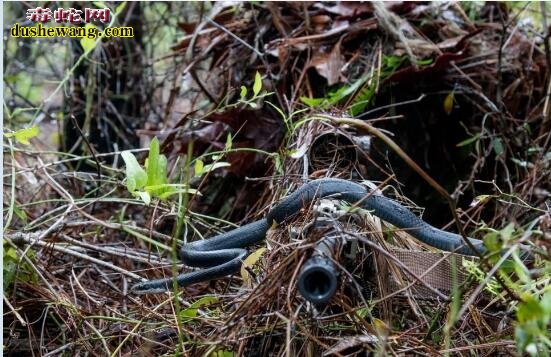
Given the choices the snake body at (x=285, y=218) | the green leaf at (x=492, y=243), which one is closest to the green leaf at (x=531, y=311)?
the green leaf at (x=492, y=243)

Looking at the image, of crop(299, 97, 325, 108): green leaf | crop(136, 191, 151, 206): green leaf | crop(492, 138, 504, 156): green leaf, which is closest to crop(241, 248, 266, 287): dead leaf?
crop(136, 191, 151, 206): green leaf

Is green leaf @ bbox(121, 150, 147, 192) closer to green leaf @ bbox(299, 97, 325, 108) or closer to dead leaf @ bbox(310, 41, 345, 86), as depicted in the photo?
green leaf @ bbox(299, 97, 325, 108)

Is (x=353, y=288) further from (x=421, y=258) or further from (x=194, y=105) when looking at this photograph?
(x=194, y=105)

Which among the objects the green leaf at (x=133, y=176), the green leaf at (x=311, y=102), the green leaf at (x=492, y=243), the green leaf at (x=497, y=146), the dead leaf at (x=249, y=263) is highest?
the green leaf at (x=492, y=243)

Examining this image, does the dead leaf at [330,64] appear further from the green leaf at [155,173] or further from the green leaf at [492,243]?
the green leaf at [492,243]

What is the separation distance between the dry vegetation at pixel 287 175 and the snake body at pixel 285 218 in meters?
0.06

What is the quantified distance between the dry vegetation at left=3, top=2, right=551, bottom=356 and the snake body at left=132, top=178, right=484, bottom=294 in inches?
2.4

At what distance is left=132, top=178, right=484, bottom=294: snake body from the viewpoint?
1586 mm

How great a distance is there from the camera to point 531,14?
3.41m

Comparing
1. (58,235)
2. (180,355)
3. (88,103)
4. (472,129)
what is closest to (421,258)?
(180,355)

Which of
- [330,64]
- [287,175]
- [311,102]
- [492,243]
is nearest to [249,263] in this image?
[287,175]

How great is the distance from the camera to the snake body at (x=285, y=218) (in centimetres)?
159

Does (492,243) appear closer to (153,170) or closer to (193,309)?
(193,309)

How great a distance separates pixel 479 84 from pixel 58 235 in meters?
1.94
